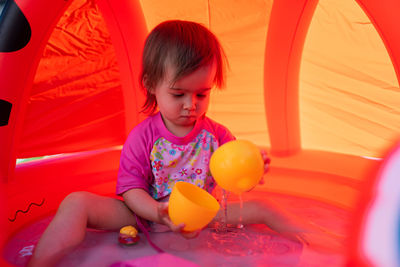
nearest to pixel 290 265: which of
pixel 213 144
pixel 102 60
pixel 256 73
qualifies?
pixel 213 144

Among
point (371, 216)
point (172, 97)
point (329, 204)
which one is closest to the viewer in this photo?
point (371, 216)

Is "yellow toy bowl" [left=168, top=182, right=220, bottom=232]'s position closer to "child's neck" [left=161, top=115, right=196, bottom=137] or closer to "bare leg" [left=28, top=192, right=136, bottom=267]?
"bare leg" [left=28, top=192, right=136, bottom=267]

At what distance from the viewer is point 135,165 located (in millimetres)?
1141

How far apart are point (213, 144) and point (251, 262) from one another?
0.40 m

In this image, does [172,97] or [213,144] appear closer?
[172,97]

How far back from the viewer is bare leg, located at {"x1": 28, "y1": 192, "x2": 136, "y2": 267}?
897 mm

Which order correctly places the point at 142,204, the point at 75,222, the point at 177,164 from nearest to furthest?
the point at 75,222, the point at 142,204, the point at 177,164

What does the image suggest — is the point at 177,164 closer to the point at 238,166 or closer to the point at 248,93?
the point at 238,166

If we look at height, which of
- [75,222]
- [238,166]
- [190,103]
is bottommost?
[75,222]

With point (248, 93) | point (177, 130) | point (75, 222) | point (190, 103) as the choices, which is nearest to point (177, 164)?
point (177, 130)

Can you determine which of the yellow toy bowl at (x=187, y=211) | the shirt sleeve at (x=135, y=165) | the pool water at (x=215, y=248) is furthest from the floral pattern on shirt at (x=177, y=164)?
the yellow toy bowl at (x=187, y=211)

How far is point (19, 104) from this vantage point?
1.16 metres

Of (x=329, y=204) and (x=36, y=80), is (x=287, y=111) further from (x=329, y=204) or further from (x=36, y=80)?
(x=36, y=80)

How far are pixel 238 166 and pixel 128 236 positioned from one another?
0.36 m
